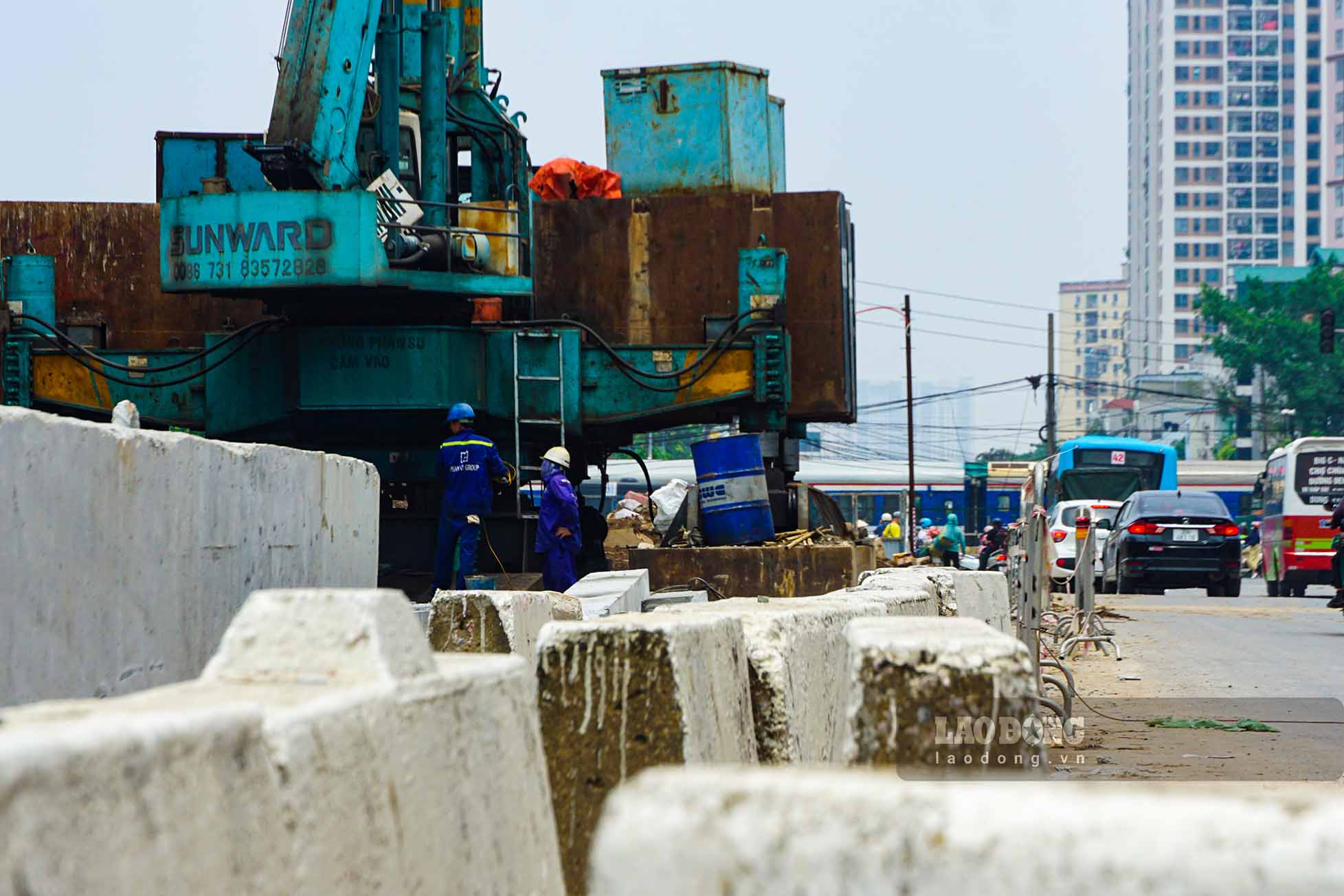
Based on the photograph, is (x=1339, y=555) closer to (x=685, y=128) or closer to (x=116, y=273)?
(x=685, y=128)

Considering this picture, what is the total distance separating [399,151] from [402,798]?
42.3ft

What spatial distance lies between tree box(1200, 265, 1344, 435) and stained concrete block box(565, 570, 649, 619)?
7100 cm

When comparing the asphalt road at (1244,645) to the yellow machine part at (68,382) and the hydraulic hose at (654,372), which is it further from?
the yellow machine part at (68,382)

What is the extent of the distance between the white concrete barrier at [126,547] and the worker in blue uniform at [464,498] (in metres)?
7.79

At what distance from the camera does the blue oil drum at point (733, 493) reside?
14297 millimetres

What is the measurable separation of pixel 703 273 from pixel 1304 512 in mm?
18156

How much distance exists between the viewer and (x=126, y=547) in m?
4.12

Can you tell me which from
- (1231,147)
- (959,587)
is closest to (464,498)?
(959,587)

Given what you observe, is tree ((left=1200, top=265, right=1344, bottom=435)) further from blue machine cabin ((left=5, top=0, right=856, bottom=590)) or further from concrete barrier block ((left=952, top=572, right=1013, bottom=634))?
concrete barrier block ((left=952, top=572, right=1013, bottom=634))

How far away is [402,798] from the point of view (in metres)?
2.16

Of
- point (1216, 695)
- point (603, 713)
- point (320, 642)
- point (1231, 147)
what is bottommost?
point (1216, 695)

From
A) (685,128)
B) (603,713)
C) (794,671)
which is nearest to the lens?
(603,713)

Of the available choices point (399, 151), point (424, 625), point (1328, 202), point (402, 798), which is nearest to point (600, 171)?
point (399, 151)

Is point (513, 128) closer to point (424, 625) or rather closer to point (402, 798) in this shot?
point (424, 625)
